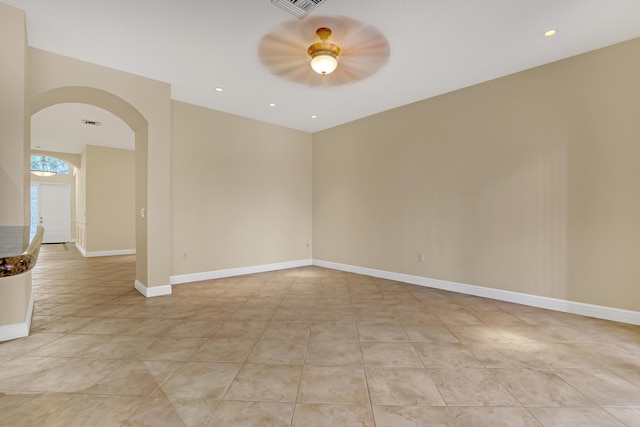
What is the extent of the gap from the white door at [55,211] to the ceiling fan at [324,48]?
11.4 meters

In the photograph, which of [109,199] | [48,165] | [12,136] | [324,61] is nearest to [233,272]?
[12,136]

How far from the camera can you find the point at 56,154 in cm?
848

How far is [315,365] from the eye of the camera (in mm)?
2176

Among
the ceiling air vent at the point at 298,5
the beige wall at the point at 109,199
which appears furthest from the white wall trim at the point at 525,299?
the beige wall at the point at 109,199

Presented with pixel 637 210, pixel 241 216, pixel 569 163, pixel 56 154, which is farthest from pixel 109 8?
pixel 56 154

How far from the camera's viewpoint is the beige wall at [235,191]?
4.71 m

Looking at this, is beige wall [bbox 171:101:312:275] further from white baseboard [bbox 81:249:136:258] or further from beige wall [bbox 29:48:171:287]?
white baseboard [bbox 81:249:136:258]

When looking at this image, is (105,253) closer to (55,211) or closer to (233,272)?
(55,211)

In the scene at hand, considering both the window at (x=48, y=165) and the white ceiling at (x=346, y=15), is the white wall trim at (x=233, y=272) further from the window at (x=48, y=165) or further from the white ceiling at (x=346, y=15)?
the window at (x=48, y=165)

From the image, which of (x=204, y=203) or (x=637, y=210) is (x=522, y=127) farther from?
(x=204, y=203)

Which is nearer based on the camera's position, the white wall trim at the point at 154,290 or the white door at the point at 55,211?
the white wall trim at the point at 154,290

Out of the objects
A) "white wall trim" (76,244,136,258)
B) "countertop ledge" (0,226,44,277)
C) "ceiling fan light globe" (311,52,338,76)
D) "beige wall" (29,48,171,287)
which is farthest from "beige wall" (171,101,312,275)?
"white wall trim" (76,244,136,258)

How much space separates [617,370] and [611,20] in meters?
3.04

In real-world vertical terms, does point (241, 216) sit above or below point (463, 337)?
above
